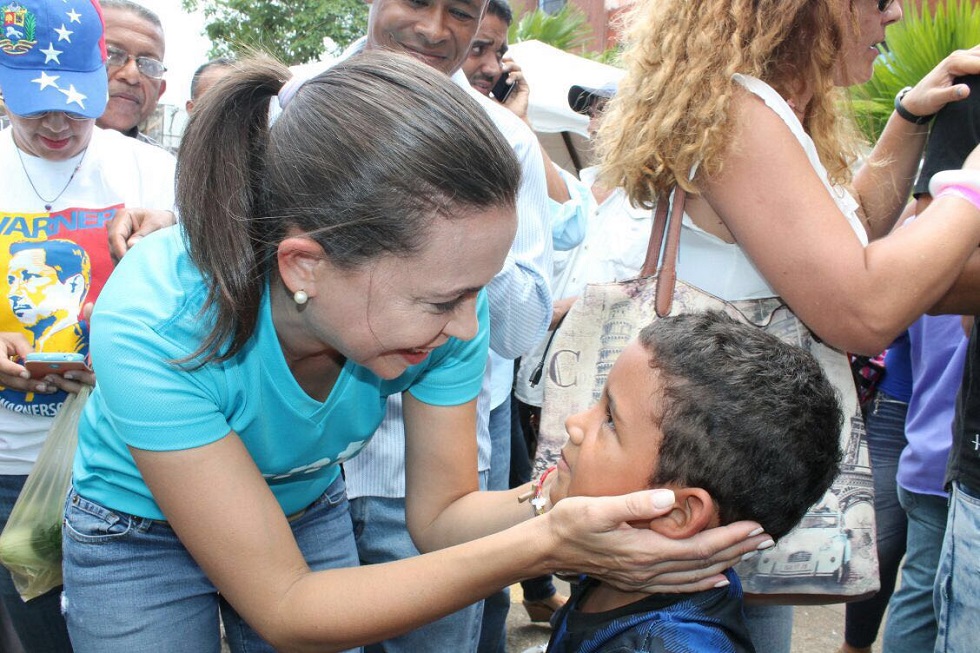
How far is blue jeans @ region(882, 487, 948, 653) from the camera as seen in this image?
264cm

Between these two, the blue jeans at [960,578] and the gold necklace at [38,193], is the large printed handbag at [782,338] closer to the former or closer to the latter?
the blue jeans at [960,578]

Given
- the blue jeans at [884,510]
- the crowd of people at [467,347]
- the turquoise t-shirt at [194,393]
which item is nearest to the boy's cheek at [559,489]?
the crowd of people at [467,347]

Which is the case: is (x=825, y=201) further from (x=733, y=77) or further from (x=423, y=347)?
(x=423, y=347)

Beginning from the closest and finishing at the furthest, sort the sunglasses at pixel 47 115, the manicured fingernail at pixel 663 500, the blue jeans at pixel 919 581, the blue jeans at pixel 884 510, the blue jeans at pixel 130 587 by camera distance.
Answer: the manicured fingernail at pixel 663 500
the blue jeans at pixel 130 587
the sunglasses at pixel 47 115
the blue jeans at pixel 919 581
the blue jeans at pixel 884 510

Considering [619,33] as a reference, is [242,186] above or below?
below

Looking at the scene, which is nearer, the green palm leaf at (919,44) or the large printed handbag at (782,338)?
the large printed handbag at (782,338)

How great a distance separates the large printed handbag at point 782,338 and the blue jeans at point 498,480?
101 cm

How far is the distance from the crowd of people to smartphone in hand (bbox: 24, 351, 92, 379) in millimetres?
42

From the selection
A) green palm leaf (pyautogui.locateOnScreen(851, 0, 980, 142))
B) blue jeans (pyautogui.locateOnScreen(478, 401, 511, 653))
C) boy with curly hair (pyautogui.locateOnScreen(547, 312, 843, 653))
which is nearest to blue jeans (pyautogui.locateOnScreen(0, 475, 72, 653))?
blue jeans (pyautogui.locateOnScreen(478, 401, 511, 653))

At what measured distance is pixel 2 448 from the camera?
243 centimetres

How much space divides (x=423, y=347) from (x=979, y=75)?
146 cm

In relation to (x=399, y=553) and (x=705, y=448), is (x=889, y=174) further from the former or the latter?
(x=399, y=553)

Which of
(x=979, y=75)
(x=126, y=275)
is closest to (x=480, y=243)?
(x=126, y=275)

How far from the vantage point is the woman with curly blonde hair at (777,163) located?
1669 mm
